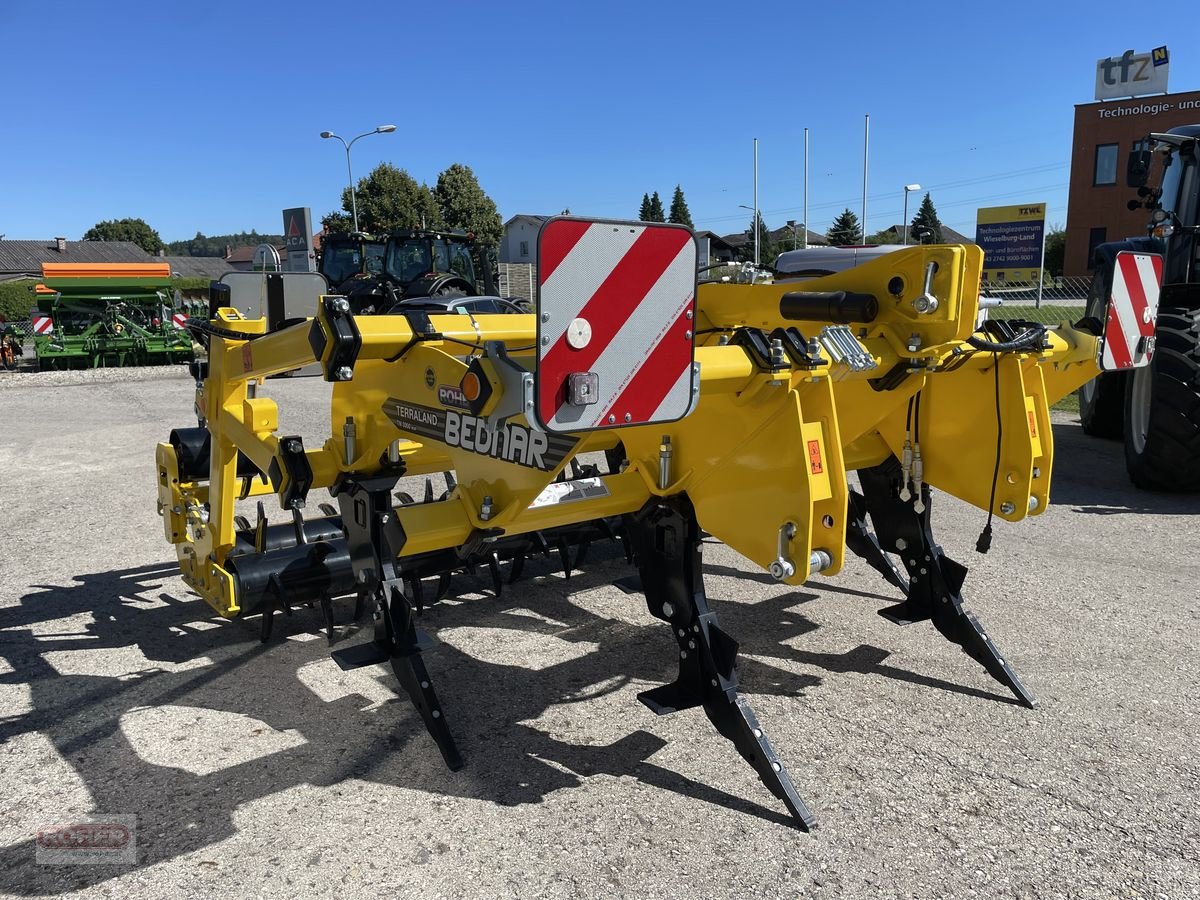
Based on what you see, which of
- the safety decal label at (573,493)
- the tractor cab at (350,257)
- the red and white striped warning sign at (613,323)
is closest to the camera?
the red and white striped warning sign at (613,323)

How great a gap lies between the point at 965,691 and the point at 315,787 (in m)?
2.46

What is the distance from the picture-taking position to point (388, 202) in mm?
41469

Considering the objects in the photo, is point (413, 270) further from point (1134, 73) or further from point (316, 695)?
point (1134, 73)

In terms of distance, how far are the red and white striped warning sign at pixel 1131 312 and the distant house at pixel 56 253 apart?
219 ft

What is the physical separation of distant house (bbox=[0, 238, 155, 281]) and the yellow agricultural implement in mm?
65078

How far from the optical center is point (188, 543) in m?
4.12

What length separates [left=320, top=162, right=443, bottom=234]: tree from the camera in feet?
135

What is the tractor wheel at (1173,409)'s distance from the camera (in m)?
5.87

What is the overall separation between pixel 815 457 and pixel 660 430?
20.3 inches

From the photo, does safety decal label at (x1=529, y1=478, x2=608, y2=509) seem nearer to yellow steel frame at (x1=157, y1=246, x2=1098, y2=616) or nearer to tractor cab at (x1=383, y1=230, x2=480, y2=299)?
yellow steel frame at (x1=157, y1=246, x2=1098, y2=616)

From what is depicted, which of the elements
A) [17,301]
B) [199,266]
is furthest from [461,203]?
[199,266]

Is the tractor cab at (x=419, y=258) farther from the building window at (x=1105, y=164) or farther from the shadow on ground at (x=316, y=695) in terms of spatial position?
the building window at (x=1105, y=164)

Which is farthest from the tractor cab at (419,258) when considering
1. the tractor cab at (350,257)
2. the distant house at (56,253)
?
the distant house at (56,253)

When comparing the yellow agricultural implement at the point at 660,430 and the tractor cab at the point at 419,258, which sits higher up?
the tractor cab at the point at 419,258
